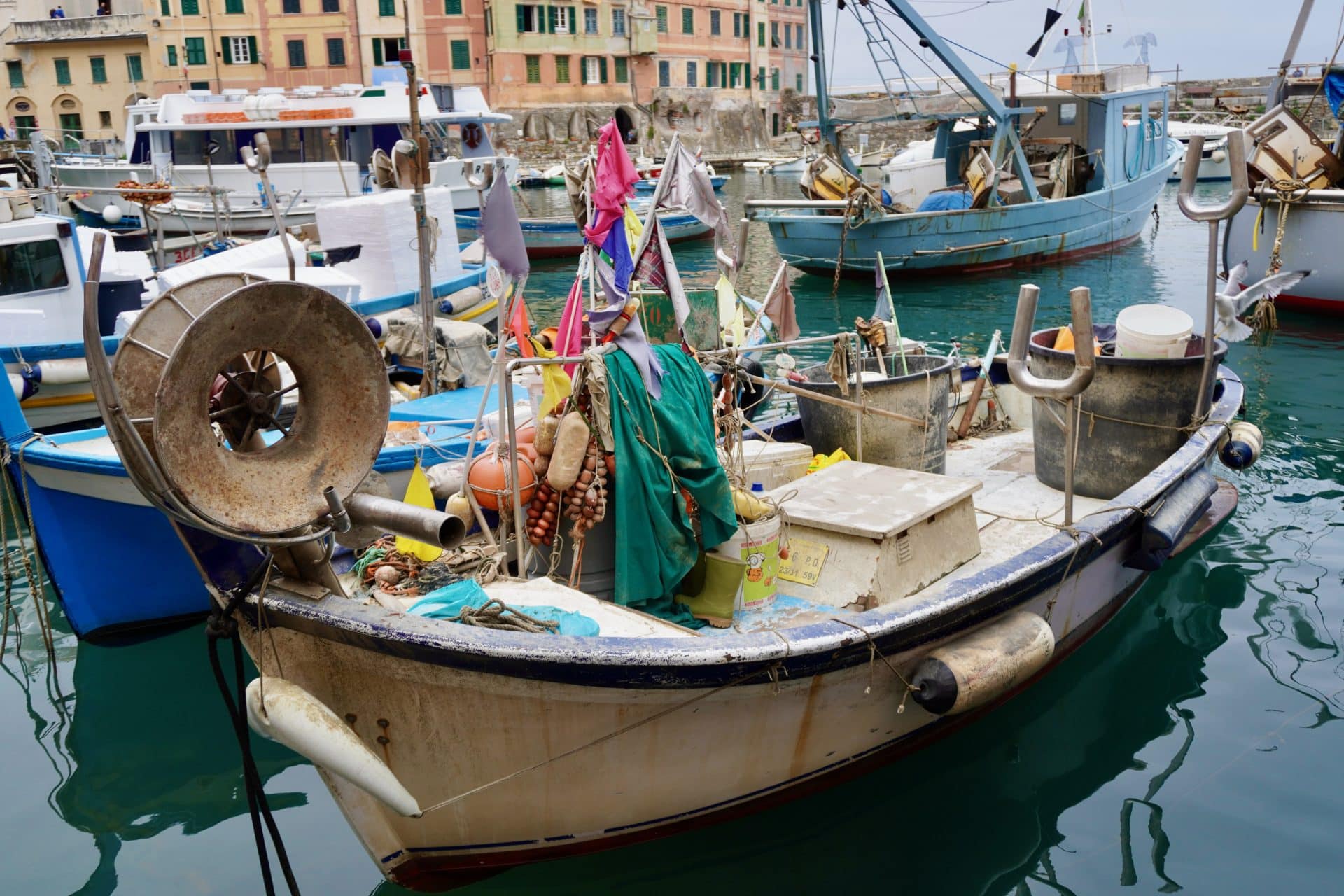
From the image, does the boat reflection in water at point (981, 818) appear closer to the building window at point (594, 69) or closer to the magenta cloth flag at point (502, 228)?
the magenta cloth flag at point (502, 228)

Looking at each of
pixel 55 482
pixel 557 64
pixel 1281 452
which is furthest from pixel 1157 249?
pixel 557 64

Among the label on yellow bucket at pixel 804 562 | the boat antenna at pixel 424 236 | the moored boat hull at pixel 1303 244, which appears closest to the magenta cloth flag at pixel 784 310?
the boat antenna at pixel 424 236

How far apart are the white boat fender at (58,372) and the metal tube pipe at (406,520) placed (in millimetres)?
6944

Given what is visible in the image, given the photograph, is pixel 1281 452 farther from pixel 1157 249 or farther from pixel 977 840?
pixel 1157 249

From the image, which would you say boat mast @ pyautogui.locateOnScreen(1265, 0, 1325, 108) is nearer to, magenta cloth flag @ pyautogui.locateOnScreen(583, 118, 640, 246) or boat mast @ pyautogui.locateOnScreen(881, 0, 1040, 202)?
boat mast @ pyautogui.locateOnScreen(881, 0, 1040, 202)

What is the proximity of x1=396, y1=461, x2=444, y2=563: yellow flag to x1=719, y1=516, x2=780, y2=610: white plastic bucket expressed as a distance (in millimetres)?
1374

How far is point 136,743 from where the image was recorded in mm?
6020

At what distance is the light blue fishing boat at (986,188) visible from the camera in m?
18.5

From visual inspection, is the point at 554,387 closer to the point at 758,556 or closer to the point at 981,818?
the point at 758,556

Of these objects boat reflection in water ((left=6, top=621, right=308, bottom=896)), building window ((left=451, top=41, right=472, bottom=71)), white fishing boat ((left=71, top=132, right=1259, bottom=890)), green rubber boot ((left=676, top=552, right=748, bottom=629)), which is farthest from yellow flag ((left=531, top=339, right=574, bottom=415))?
building window ((left=451, top=41, right=472, bottom=71))

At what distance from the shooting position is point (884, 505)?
5348 millimetres

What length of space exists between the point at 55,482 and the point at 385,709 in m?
3.47

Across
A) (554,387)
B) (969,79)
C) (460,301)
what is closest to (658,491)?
(554,387)

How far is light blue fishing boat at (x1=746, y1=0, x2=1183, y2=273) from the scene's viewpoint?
18.5 metres
